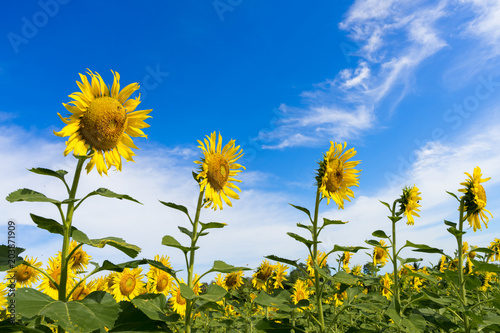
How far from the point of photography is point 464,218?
468 cm

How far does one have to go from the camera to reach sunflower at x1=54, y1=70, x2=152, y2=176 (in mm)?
2783

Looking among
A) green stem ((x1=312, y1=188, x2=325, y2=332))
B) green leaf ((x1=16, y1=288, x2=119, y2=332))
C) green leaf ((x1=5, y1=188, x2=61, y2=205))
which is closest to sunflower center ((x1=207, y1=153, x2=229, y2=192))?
green stem ((x1=312, y1=188, x2=325, y2=332))

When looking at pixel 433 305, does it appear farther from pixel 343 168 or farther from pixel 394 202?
pixel 343 168

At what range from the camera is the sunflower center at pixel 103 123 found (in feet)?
9.29

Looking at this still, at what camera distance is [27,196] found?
223 centimetres

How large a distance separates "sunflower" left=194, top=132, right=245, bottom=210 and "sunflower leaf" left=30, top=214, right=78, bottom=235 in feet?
3.94

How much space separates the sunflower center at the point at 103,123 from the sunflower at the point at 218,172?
0.80 meters

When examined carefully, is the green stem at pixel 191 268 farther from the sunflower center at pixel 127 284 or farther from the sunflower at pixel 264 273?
the sunflower at pixel 264 273

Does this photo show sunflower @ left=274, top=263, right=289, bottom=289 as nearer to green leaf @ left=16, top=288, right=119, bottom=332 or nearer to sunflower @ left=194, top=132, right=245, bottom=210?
sunflower @ left=194, top=132, right=245, bottom=210

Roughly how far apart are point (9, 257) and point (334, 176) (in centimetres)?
332

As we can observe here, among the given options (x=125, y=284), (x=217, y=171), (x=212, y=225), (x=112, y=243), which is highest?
(x=217, y=171)

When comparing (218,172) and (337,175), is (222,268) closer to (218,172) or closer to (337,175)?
(218,172)

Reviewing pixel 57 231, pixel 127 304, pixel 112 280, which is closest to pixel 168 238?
pixel 127 304

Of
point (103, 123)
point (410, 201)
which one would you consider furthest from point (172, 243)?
point (410, 201)
